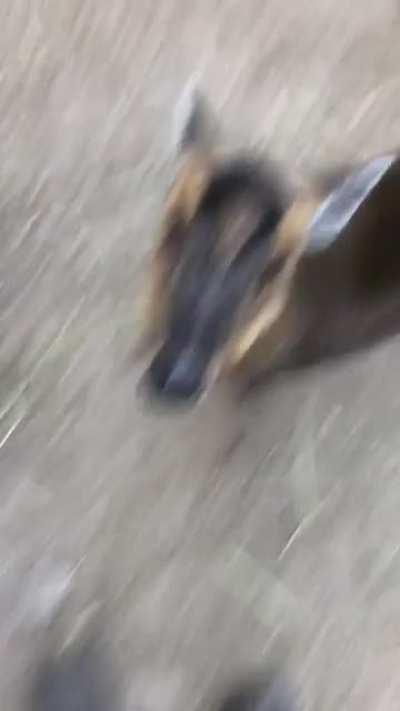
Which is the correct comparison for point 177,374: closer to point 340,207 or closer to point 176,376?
point 176,376

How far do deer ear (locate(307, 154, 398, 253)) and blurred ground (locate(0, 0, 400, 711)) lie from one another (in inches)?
9.9

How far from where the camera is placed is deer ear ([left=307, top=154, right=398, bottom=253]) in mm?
1138

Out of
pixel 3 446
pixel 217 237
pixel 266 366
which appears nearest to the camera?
pixel 217 237

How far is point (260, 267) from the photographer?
1.10 m

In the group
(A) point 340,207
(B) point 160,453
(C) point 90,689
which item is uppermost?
(A) point 340,207

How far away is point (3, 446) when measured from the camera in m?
1.37

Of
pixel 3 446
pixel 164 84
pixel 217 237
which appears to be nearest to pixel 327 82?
pixel 164 84

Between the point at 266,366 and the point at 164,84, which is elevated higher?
the point at 164,84

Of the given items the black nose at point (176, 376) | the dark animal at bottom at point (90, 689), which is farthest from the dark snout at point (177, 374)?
the dark animal at bottom at point (90, 689)

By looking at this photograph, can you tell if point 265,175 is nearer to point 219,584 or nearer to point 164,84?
point 164,84

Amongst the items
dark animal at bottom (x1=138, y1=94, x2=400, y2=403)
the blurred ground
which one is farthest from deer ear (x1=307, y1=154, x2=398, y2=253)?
the blurred ground

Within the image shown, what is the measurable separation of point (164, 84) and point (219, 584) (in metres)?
0.61

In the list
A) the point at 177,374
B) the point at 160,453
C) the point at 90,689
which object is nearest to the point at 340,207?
the point at 177,374

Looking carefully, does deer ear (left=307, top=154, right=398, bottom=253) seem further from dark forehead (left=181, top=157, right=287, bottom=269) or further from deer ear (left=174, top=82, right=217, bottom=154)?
deer ear (left=174, top=82, right=217, bottom=154)
